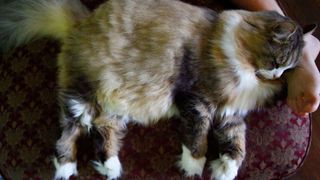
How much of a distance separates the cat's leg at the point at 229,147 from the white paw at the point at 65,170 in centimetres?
34

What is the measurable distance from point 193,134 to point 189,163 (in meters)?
0.07

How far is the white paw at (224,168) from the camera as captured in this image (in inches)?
42.3

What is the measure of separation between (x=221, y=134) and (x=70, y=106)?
0.38m

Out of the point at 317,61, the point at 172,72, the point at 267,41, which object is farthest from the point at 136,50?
the point at 317,61

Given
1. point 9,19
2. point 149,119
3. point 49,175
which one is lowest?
point 49,175

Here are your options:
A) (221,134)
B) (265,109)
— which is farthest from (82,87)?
(265,109)

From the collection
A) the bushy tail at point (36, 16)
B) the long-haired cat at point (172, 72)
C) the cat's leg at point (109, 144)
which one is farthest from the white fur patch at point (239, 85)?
the bushy tail at point (36, 16)

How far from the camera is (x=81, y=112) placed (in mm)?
1091

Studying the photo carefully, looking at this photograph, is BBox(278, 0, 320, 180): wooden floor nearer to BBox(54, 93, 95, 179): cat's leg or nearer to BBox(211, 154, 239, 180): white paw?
BBox(211, 154, 239, 180): white paw

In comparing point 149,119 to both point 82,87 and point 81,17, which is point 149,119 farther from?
point 81,17

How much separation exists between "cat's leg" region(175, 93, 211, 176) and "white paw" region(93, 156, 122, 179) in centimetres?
15

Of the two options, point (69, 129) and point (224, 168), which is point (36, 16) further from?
point (224, 168)

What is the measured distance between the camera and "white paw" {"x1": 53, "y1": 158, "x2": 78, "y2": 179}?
1073 mm

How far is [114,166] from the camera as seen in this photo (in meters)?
1.07
